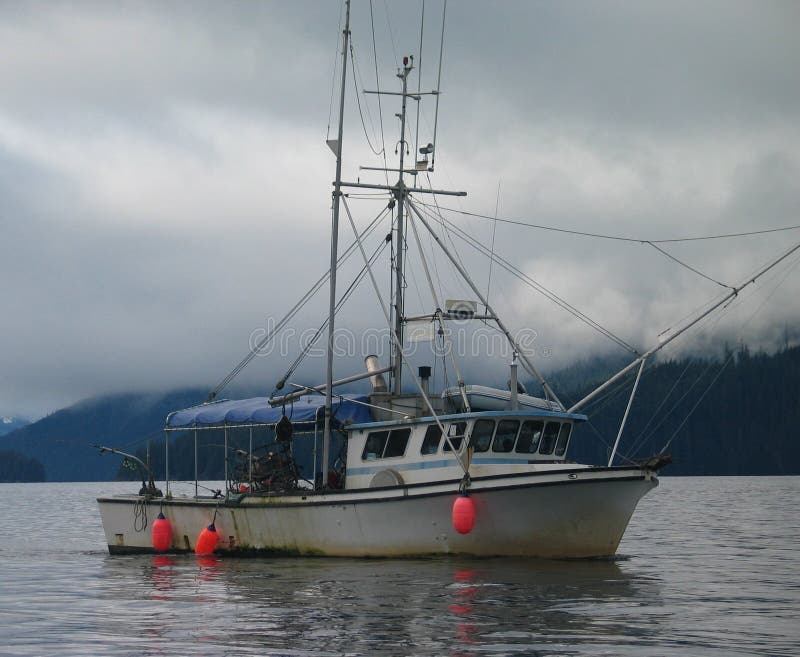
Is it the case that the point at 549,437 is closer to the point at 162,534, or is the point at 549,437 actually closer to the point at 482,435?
the point at 482,435

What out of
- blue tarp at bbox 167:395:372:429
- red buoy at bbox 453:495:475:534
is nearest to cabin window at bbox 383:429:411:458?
blue tarp at bbox 167:395:372:429

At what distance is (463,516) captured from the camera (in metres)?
26.5

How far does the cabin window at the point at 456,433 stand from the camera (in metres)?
28.7

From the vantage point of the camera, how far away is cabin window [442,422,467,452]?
2866 centimetres

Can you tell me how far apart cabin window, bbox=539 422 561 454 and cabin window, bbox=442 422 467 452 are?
2.38m

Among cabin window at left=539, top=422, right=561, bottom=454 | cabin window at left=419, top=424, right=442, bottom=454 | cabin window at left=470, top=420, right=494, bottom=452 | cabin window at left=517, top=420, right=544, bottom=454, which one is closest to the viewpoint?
cabin window at left=470, top=420, right=494, bottom=452

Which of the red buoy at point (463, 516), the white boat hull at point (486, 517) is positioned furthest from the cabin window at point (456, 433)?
the red buoy at point (463, 516)

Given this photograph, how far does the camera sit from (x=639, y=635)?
17.7 m

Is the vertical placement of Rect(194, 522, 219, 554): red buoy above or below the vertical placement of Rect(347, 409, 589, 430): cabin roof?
below

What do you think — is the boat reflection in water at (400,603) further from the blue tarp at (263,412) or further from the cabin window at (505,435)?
the blue tarp at (263,412)

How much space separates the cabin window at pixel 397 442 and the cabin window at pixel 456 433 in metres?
1.24

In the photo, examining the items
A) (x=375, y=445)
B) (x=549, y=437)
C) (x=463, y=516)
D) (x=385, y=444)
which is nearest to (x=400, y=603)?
(x=463, y=516)

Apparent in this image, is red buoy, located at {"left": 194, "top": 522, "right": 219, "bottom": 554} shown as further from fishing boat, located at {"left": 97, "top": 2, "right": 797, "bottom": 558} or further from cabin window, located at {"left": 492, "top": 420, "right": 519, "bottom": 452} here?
cabin window, located at {"left": 492, "top": 420, "right": 519, "bottom": 452}

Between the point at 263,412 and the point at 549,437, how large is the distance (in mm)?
8332
